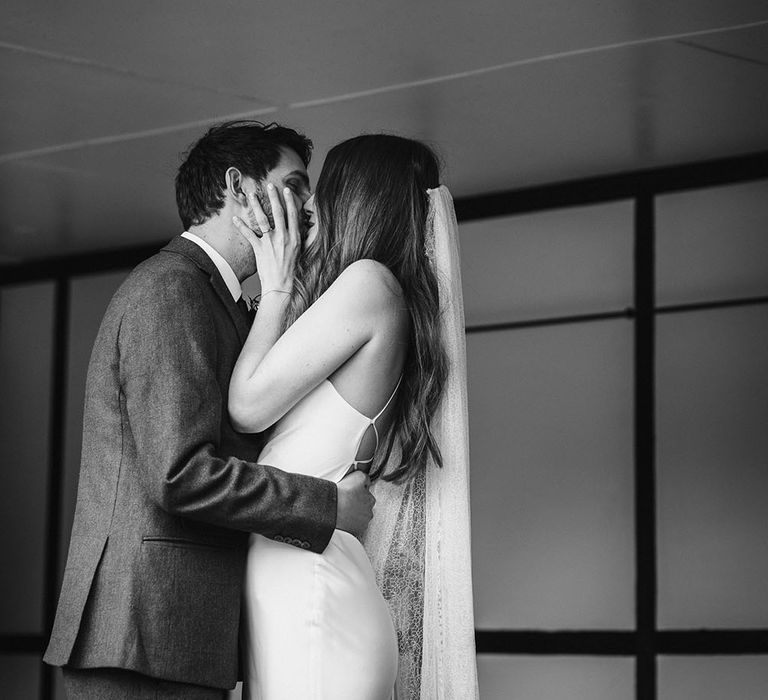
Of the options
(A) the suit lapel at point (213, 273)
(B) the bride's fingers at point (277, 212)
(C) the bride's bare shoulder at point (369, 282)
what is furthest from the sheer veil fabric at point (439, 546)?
(A) the suit lapel at point (213, 273)

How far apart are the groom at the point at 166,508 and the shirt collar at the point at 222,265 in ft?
0.24

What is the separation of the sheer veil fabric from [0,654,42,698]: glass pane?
4627 mm

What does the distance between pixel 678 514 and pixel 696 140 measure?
4.70ft

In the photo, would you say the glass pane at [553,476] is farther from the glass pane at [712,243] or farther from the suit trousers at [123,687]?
the suit trousers at [123,687]

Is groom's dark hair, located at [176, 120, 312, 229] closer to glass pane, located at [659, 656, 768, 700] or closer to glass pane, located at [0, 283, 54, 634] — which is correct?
glass pane, located at [659, 656, 768, 700]

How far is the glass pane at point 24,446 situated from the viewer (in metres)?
6.98

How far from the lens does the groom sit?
226cm

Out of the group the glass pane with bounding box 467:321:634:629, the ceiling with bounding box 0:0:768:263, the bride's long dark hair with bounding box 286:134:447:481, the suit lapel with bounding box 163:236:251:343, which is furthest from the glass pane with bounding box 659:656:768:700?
the suit lapel with bounding box 163:236:251:343

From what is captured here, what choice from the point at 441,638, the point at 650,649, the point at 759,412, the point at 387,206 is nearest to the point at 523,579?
the point at 650,649

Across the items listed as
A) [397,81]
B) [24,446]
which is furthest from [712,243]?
[24,446]

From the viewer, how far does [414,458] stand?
8.52 feet

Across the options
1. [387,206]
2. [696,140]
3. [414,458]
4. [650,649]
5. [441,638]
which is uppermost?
[696,140]

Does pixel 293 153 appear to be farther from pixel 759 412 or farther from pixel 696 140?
pixel 759 412

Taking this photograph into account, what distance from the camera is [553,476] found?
18.5ft
